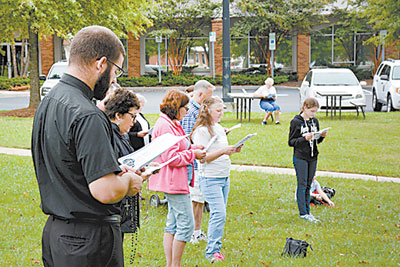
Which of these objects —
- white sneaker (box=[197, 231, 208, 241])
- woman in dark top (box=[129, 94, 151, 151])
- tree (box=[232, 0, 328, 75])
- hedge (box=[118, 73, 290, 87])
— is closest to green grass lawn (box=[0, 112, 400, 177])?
woman in dark top (box=[129, 94, 151, 151])

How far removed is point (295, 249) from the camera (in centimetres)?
588

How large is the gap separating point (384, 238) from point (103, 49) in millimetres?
5035

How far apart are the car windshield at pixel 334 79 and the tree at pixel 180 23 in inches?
696

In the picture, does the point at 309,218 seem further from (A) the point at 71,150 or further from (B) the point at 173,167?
(A) the point at 71,150

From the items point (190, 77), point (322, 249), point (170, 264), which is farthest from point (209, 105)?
point (190, 77)

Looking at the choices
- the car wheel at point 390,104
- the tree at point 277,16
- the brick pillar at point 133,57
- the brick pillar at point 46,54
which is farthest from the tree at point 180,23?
the car wheel at point 390,104

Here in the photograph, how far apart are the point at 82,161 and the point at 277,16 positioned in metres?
33.6

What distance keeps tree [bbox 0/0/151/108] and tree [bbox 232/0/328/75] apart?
15172 mm

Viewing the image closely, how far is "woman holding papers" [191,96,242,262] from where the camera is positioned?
571cm

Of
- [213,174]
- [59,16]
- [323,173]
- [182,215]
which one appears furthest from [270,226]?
[59,16]

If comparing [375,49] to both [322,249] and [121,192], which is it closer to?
[322,249]

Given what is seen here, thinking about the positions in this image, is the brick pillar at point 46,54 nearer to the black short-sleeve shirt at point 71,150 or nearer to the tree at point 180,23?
the tree at point 180,23

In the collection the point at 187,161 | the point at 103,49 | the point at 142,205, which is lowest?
the point at 142,205

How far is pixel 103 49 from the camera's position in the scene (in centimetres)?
273
